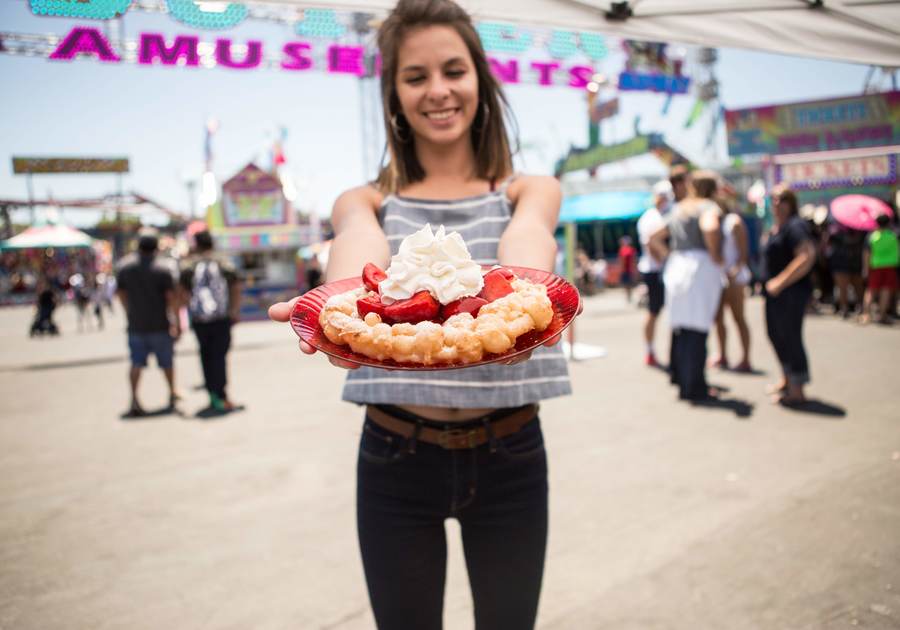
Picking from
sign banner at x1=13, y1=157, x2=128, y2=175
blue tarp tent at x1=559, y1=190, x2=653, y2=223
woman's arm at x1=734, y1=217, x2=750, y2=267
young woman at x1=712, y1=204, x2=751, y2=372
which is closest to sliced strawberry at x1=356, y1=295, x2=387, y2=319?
young woman at x1=712, y1=204, x2=751, y2=372

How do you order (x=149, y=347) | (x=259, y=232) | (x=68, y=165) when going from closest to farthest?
(x=149, y=347)
(x=68, y=165)
(x=259, y=232)

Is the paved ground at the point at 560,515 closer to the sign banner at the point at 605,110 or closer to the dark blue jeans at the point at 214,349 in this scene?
the dark blue jeans at the point at 214,349

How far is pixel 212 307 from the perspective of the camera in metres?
5.87

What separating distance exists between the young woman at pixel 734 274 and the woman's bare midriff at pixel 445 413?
478 cm

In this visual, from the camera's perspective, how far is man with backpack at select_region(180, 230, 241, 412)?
19.3 feet

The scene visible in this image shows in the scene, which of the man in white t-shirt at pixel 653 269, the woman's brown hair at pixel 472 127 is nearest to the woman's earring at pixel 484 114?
the woman's brown hair at pixel 472 127

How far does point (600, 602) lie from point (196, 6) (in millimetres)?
3345

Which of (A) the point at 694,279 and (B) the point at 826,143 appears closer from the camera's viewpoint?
(A) the point at 694,279

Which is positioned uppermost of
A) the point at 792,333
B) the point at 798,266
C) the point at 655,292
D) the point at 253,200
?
the point at 253,200

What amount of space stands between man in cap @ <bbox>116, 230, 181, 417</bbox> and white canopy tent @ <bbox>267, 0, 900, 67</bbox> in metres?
5.05

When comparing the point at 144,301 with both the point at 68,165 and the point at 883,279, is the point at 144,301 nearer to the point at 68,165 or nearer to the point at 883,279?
the point at 883,279

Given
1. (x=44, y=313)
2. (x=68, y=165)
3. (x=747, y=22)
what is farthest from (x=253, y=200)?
(x=747, y=22)

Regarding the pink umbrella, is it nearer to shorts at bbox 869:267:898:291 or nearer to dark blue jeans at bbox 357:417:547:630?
shorts at bbox 869:267:898:291

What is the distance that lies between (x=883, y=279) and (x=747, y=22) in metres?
8.93
